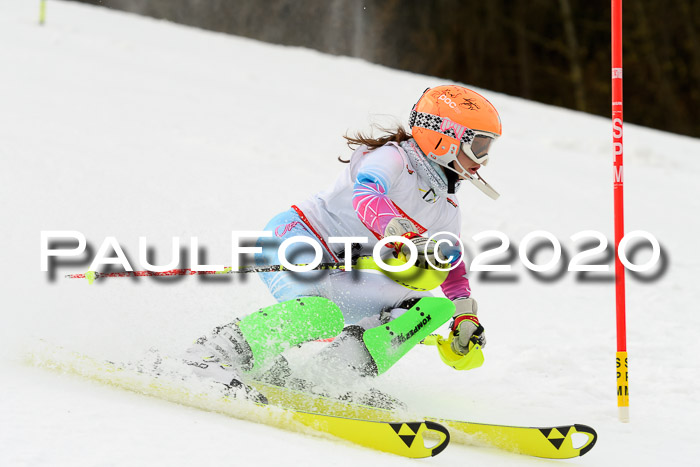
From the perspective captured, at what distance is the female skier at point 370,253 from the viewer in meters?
2.79

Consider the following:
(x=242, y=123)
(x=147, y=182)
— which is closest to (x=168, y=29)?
(x=242, y=123)

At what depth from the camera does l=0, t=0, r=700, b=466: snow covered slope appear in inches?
95.3

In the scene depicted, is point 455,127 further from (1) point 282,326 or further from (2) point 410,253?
(1) point 282,326

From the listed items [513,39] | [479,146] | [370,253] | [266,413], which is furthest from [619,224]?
[513,39]

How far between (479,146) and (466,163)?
0.08 meters

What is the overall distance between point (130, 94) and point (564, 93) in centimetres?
1712

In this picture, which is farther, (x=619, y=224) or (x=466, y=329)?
(x=619, y=224)

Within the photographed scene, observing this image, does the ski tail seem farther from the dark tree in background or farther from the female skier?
the dark tree in background

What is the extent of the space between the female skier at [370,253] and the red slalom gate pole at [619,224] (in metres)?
0.64

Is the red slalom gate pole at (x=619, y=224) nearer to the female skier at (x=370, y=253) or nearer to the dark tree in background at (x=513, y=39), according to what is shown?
the female skier at (x=370, y=253)

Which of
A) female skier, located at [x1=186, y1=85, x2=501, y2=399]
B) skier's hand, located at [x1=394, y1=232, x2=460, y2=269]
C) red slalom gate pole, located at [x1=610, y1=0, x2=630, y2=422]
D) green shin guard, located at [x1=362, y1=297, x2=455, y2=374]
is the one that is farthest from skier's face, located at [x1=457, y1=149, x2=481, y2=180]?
red slalom gate pole, located at [x1=610, y1=0, x2=630, y2=422]

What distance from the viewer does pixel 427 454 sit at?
96.1 inches

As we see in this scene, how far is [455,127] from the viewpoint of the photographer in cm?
303

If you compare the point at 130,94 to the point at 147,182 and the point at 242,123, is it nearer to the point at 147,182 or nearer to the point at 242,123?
the point at 242,123
